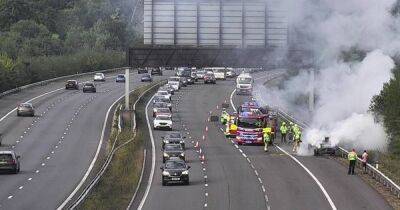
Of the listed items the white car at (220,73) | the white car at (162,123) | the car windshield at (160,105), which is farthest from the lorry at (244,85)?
the white car at (162,123)

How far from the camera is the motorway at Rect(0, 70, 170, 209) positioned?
171ft

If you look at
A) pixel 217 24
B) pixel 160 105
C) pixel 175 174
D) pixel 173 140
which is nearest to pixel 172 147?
pixel 173 140

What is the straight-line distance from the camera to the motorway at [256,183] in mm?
47188

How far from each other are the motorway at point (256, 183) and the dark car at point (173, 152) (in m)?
0.85

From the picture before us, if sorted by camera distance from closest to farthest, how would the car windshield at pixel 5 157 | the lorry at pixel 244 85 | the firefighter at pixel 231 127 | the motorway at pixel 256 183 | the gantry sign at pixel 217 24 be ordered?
the motorway at pixel 256 183 < the car windshield at pixel 5 157 < the gantry sign at pixel 217 24 < the firefighter at pixel 231 127 < the lorry at pixel 244 85

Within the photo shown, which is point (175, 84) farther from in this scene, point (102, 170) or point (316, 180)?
point (316, 180)

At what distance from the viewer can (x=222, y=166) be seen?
63.4 metres

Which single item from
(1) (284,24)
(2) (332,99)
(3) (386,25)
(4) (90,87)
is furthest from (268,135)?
(4) (90,87)

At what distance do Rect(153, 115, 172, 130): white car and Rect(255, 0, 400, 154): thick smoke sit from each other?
1582 cm

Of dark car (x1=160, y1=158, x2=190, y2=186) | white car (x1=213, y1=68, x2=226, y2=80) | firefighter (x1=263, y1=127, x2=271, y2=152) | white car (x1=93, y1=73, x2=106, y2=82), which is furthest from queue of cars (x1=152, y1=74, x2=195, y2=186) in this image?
white car (x1=213, y1=68, x2=226, y2=80)

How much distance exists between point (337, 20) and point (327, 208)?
23047 millimetres

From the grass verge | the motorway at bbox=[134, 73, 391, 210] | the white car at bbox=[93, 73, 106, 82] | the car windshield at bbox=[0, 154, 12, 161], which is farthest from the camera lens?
the white car at bbox=[93, 73, 106, 82]

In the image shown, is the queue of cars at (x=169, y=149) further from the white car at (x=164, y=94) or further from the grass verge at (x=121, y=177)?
the grass verge at (x=121, y=177)

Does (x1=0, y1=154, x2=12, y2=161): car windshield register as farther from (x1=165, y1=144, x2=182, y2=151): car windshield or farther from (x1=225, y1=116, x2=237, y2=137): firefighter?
Result: (x1=225, y1=116, x2=237, y2=137): firefighter
